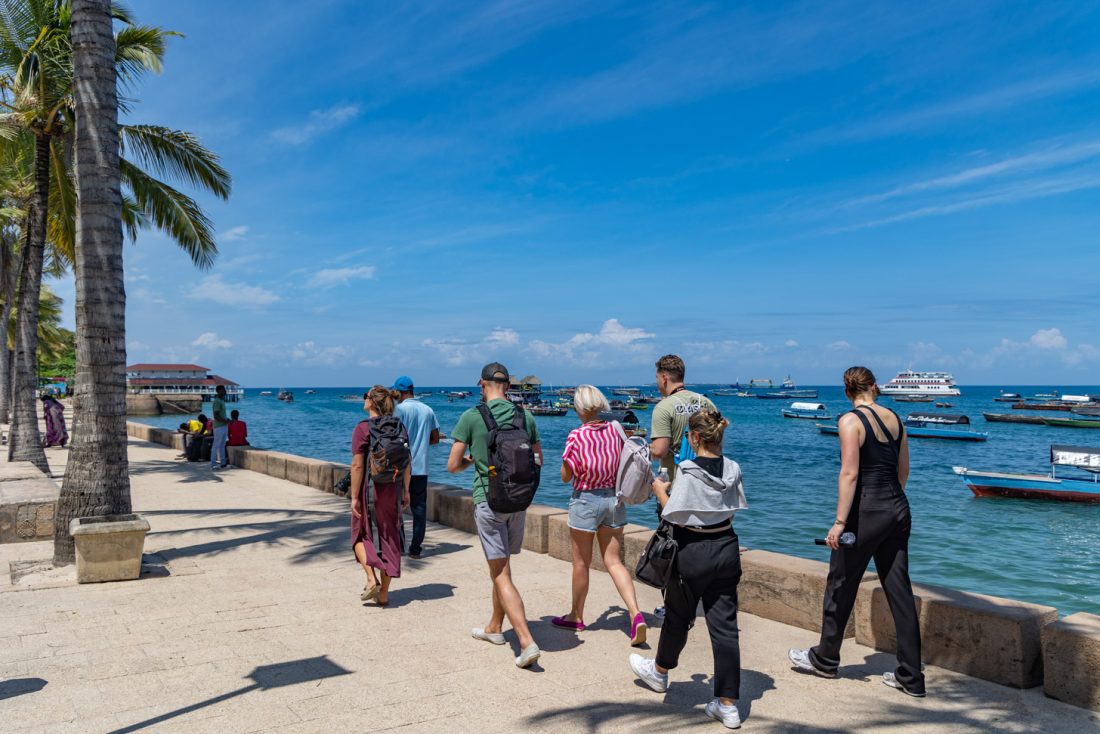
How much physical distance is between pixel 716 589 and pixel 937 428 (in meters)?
63.0

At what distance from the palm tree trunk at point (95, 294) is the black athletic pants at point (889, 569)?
6247 mm

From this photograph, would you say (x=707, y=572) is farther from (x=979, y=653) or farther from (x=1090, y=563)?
(x=1090, y=563)

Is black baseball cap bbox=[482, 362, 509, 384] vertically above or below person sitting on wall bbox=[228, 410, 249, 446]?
above

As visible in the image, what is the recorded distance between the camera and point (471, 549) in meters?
7.96

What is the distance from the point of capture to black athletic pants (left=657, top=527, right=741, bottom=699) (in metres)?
3.72

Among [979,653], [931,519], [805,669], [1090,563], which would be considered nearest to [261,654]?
[805,669]

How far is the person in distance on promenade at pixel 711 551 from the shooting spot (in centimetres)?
374

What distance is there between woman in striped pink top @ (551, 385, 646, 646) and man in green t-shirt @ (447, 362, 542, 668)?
291 mm

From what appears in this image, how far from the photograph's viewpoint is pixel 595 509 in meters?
4.82

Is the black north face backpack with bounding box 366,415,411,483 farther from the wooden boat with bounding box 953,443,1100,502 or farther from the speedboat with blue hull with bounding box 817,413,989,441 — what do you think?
the speedboat with blue hull with bounding box 817,413,989,441

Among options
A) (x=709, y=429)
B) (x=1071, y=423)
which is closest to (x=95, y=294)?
(x=709, y=429)

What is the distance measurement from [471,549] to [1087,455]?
27.9 metres

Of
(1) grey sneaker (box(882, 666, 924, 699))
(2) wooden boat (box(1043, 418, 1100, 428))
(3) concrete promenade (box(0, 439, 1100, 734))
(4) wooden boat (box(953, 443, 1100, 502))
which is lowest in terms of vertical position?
(4) wooden boat (box(953, 443, 1100, 502))

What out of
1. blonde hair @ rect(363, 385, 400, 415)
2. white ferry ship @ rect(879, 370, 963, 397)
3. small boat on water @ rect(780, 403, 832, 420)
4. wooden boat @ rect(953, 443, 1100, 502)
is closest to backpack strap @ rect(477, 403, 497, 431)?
blonde hair @ rect(363, 385, 400, 415)
